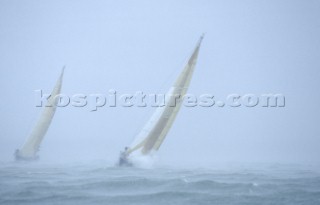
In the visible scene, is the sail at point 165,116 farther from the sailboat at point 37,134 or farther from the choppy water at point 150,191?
the sailboat at point 37,134

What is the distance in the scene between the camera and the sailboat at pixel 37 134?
45.5 metres

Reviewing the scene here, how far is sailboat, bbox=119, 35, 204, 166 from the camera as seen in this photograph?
33.7 m

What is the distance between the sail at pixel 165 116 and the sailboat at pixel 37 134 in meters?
17.7

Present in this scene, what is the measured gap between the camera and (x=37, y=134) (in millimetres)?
46469

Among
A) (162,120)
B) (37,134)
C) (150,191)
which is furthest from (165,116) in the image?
(37,134)

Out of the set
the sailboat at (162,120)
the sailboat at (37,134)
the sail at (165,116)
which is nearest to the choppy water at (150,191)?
the sailboat at (162,120)

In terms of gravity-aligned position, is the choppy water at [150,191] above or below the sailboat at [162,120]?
below

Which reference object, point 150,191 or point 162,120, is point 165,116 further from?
point 150,191

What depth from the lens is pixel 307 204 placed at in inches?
695

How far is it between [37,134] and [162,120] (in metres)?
19.4

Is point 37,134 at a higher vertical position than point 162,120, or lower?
lower

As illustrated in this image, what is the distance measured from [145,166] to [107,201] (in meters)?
16.1

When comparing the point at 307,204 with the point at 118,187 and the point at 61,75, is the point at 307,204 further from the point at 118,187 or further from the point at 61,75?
the point at 61,75

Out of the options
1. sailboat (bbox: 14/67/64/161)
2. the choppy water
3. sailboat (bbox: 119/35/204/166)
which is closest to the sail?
sailboat (bbox: 119/35/204/166)
